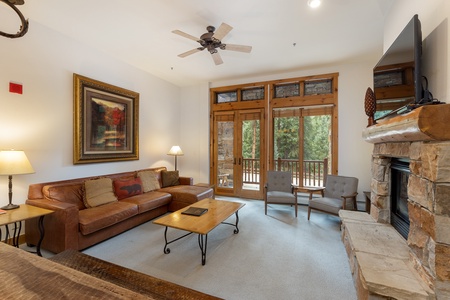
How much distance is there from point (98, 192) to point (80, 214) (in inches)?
23.0

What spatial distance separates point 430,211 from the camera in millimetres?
1469

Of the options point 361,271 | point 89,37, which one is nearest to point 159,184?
point 89,37

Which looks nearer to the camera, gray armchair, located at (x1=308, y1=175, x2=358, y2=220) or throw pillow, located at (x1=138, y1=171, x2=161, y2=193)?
gray armchair, located at (x1=308, y1=175, x2=358, y2=220)

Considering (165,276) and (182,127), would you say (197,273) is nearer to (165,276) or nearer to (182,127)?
(165,276)

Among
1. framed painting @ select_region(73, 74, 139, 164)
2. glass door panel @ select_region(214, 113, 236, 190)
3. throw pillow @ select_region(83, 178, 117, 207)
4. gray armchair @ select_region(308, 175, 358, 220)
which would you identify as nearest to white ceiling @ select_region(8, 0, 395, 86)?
framed painting @ select_region(73, 74, 139, 164)

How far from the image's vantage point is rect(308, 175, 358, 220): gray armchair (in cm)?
352

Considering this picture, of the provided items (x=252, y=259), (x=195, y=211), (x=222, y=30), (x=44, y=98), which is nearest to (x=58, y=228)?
(x=195, y=211)

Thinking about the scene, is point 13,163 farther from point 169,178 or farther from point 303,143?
point 303,143

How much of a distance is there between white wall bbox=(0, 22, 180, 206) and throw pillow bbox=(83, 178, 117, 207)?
0.41 meters

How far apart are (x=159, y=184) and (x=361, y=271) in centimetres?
394

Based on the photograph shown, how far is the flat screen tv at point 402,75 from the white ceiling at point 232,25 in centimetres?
94

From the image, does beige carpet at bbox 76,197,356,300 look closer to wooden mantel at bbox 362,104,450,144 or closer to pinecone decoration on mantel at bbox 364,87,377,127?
wooden mantel at bbox 362,104,450,144

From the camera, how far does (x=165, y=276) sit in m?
2.16

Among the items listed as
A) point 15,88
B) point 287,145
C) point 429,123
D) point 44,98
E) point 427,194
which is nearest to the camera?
point 429,123
